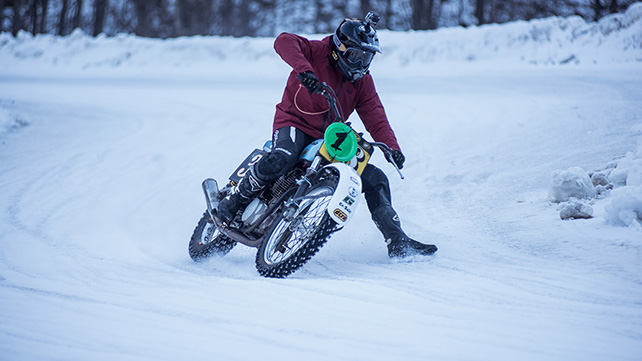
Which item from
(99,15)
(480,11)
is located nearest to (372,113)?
(480,11)

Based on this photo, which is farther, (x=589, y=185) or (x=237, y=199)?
(x=589, y=185)

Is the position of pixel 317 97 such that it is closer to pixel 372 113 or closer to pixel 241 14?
pixel 372 113

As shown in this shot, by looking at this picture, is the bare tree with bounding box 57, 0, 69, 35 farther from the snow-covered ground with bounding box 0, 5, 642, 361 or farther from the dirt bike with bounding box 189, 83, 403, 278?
the dirt bike with bounding box 189, 83, 403, 278

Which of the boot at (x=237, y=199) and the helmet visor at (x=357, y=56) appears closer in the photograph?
the helmet visor at (x=357, y=56)

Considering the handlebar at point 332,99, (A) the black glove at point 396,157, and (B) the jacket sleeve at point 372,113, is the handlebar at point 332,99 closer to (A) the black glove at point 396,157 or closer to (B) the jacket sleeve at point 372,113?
(A) the black glove at point 396,157

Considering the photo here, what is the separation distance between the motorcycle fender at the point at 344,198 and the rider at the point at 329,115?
1.54 feet

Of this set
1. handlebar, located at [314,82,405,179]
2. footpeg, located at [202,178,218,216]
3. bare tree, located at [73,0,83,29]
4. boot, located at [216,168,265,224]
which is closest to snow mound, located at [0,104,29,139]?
footpeg, located at [202,178,218,216]

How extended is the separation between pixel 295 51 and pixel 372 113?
77 cm

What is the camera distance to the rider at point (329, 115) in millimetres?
3900

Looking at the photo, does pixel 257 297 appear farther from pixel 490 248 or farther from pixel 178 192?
pixel 178 192

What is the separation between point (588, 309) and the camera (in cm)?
271

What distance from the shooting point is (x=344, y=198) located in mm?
3424

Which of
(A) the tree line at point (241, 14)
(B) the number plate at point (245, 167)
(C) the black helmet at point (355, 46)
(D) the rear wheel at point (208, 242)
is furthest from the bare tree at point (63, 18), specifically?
(C) the black helmet at point (355, 46)

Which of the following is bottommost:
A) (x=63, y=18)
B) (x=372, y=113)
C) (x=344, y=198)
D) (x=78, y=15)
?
(x=63, y=18)
